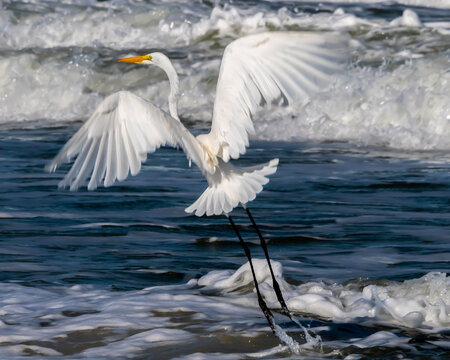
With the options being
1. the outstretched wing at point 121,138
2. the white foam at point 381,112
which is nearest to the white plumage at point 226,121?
the outstretched wing at point 121,138

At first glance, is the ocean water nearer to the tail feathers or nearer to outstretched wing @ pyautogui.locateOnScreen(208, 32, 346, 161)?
outstretched wing @ pyautogui.locateOnScreen(208, 32, 346, 161)

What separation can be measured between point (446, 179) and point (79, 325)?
16.4 feet

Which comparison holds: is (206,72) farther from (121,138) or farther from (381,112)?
(121,138)

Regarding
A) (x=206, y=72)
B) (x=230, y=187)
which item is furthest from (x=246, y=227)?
(x=206, y=72)

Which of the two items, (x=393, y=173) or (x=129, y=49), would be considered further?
(x=129, y=49)

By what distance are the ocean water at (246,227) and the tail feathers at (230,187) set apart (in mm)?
483

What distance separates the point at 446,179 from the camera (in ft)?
31.0

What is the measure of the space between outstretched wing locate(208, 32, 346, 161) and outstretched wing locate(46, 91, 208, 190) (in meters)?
0.27

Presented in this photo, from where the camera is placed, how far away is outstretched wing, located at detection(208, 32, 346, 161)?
580cm

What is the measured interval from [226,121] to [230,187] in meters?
0.36

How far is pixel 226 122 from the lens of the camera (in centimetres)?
590

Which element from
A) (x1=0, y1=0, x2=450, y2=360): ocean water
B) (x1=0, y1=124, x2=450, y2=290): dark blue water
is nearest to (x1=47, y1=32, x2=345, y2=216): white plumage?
(x1=0, y1=0, x2=450, y2=360): ocean water

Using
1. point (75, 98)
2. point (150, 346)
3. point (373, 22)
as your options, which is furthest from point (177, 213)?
point (373, 22)

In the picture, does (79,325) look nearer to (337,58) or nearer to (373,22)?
(337,58)
